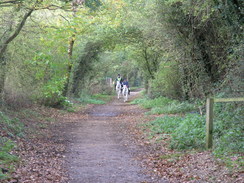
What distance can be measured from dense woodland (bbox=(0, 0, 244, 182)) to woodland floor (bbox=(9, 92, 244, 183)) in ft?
5.04

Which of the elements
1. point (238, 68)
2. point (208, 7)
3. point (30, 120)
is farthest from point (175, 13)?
point (30, 120)

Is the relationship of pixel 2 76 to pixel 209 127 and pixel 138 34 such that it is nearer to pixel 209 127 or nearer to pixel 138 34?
pixel 209 127

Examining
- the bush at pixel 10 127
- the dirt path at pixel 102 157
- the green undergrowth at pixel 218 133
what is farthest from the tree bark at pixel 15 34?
the green undergrowth at pixel 218 133

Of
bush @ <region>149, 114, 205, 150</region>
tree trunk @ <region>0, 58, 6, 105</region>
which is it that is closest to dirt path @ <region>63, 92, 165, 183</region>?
bush @ <region>149, 114, 205, 150</region>

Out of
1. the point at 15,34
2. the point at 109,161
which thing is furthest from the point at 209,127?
the point at 15,34

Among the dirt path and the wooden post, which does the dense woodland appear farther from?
the dirt path

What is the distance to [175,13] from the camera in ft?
49.2

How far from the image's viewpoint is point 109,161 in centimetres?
830

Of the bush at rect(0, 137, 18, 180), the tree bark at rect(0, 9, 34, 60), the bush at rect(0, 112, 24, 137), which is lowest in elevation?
the bush at rect(0, 137, 18, 180)

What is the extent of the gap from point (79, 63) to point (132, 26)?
619 centimetres

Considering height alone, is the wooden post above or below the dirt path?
above

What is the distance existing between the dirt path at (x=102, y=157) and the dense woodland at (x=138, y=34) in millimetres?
2659

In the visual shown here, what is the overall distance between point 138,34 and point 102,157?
1605cm

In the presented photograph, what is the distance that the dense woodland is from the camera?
11.4 metres
